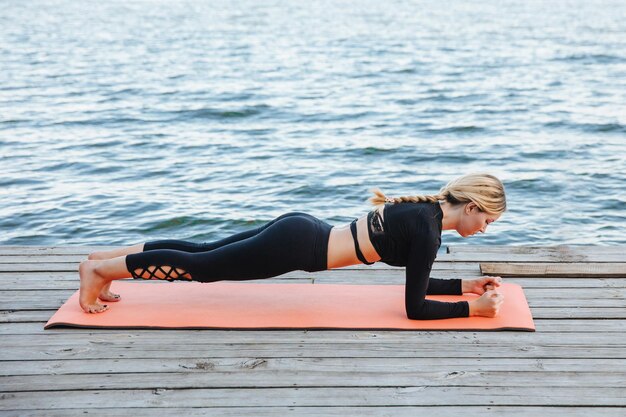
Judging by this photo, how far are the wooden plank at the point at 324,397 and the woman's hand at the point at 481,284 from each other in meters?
0.94

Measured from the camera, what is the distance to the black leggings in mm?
3475

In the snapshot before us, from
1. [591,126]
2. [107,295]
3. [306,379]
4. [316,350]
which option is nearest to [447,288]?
[316,350]

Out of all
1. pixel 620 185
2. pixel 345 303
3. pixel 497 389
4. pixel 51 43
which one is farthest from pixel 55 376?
pixel 51 43

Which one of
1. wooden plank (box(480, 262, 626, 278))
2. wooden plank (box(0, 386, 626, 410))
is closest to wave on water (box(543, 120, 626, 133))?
wooden plank (box(480, 262, 626, 278))

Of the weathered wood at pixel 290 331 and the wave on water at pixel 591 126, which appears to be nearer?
the weathered wood at pixel 290 331

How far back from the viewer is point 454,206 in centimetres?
345

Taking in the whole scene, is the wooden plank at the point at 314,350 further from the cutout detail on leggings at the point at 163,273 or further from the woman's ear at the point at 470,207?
the woman's ear at the point at 470,207

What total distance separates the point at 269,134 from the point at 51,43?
11.7m

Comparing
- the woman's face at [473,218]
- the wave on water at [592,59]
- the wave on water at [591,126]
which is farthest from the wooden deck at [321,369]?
the wave on water at [592,59]

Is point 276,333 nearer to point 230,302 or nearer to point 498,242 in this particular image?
point 230,302

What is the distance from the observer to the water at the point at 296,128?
24.5 feet

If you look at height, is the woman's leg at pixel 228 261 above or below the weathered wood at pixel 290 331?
above

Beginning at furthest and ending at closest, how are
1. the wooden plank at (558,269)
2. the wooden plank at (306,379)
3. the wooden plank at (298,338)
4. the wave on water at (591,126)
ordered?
the wave on water at (591,126) < the wooden plank at (558,269) < the wooden plank at (298,338) < the wooden plank at (306,379)

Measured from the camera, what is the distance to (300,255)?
11.5 ft
